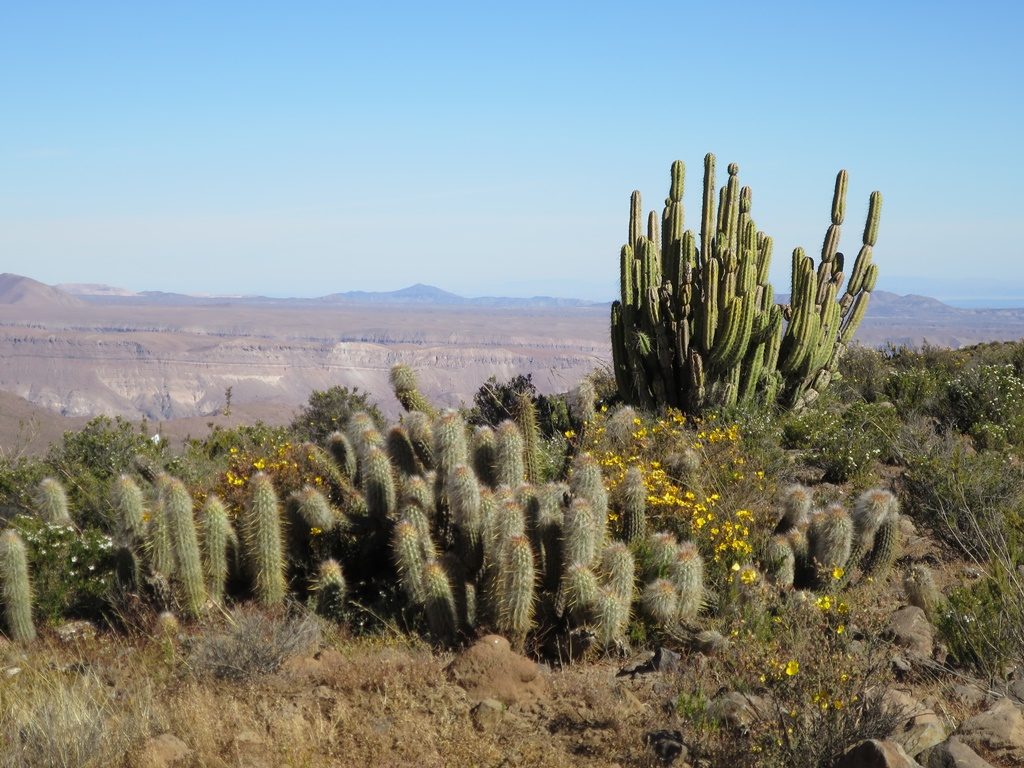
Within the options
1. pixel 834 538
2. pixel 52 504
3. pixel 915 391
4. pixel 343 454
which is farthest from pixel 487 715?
pixel 915 391

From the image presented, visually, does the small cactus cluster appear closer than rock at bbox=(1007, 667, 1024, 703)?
No

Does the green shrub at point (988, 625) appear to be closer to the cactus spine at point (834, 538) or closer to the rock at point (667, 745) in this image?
the cactus spine at point (834, 538)

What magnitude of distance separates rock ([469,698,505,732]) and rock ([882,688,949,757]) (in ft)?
5.73

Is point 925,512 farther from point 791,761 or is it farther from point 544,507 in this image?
point 791,761

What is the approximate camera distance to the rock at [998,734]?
4.27m

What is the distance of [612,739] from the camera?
4645 millimetres

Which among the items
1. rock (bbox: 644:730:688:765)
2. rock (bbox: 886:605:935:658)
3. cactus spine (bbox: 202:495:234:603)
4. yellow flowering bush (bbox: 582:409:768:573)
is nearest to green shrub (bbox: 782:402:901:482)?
yellow flowering bush (bbox: 582:409:768:573)

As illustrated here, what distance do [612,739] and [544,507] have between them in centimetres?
193

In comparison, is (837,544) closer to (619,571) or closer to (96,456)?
(619,571)

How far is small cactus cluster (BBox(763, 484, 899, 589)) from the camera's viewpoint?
6594 mm

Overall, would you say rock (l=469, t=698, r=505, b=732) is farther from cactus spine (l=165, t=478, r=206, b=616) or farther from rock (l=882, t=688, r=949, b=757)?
cactus spine (l=165, t=478, r=206, b=616)

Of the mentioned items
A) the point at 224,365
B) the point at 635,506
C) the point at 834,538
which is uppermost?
the point at 635,506

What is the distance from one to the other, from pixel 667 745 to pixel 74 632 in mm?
4127

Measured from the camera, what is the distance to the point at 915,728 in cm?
432
